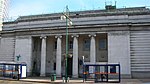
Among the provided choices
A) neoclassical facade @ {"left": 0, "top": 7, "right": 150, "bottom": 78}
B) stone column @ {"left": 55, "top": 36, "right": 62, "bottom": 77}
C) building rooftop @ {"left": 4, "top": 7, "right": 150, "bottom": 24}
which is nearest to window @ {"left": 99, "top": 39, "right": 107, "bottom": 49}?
neoclassical facade @ {"left": 0, "top": 7, "right": 150, "bottom": 78}

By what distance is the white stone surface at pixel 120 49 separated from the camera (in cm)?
4022

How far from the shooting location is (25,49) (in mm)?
47531

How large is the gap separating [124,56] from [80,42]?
32.0 ft

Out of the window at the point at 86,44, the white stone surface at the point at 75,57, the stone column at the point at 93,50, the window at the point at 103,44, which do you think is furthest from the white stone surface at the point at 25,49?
the window at the point at 103,44

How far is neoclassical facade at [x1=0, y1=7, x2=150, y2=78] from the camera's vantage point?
40.6 m

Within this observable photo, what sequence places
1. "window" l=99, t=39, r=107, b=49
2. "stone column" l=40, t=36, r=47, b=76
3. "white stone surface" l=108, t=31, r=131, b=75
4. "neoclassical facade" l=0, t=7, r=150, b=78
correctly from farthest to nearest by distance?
1. "stone column" l=40, t=36, r=47, b=76
2. "window" l=99, t=39, r=107, b=49
3. "neoclassical facade" l=0, t=7, r=150, b=78
4. "white stone surface" l=108, t=31, r=131, b=75

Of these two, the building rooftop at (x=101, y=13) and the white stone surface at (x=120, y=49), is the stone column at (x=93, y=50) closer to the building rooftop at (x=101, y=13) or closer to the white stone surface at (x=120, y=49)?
the white stone surface at (x=120, y=49)

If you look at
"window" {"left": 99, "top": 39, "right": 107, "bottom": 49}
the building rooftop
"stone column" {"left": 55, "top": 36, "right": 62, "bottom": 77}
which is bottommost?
"stone column" {"left": 55, "top": 36, "right": 62, "bottom": 77}

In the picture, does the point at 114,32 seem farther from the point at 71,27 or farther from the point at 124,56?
the point at 71,27

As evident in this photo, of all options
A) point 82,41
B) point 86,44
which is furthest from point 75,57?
point 82,41

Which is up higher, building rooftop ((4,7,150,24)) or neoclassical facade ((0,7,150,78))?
building rooftop ((4,7,150,24))

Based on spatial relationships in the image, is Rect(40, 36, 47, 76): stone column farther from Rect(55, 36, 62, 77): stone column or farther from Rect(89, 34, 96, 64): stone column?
Rect(89, 34, 96, 64): stone column

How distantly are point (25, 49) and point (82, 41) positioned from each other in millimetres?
12288

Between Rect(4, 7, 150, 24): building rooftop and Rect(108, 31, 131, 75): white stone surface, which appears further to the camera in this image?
Rect(4, 7, 150, 24): building rooftop
